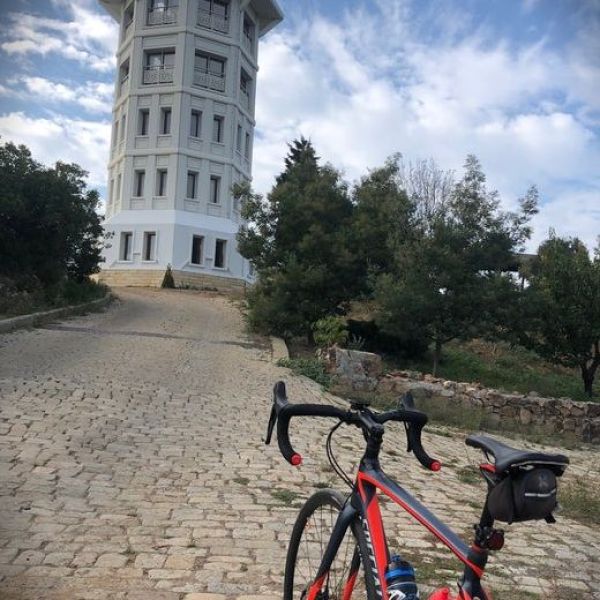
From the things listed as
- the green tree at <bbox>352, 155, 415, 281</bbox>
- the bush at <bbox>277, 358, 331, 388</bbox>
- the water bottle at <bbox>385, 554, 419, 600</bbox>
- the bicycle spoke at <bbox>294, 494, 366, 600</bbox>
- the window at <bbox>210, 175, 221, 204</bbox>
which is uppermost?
the window at <bbox>210, 175, 221, 204</bbox>

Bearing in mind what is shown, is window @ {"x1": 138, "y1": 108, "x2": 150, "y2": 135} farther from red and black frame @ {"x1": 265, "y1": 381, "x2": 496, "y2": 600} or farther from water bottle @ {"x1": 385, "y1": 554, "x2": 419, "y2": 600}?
water bottle @ {"x1": 385, "y1": 554, "x2": 419, "y2": 600}

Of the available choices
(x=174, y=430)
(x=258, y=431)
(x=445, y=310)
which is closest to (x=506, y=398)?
(x=445, y=310)

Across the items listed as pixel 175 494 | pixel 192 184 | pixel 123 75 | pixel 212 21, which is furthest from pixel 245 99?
pixel 175 494

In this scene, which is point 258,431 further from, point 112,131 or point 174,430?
point 112,131

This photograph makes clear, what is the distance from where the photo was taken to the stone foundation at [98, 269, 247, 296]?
121ft

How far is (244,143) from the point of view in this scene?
138 feet

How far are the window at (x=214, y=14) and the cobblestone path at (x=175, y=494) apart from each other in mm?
32815

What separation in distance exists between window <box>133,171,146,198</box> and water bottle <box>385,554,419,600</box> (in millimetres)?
39110

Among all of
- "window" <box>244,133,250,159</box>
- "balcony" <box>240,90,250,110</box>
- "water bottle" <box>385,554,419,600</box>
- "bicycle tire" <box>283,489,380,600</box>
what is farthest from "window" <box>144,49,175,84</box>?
"water bottle" <box>385,554,419,600</box>

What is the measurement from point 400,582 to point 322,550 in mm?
739

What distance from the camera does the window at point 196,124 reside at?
3931 cm

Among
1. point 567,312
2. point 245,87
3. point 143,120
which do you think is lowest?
point 567,312

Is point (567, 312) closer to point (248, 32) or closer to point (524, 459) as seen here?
point (524, 459)

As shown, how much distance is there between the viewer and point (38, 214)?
1931cm
